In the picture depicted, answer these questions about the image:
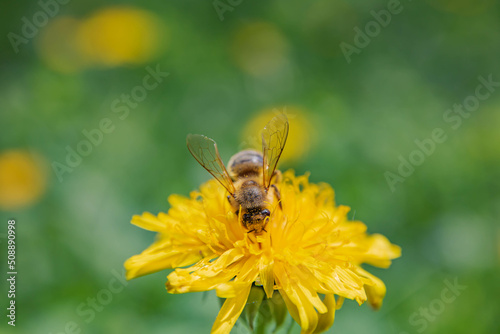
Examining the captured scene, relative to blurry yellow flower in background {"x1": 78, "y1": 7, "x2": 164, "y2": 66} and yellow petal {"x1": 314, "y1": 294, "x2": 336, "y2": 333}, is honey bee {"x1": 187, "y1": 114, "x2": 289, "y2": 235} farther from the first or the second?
blurry yellow flower in background {"x1": 78, "y1": 7, "x2": 164, "y2": 66}

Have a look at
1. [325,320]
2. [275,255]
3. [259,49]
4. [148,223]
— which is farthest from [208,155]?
[259,49]

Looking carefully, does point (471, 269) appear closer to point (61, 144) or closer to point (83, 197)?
point (83, 197)

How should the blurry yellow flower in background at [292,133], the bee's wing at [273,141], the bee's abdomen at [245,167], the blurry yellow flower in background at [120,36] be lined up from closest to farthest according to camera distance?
1. the bee's wing at [273,141]
2. the bee's abdomen at [245,167]
3. the blurry yellow flower in background at [292,133]
4. the blurry yellow flower in background at [120,36]

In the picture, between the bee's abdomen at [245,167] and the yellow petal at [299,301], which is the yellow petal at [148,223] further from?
the yellow petal at [299,301]

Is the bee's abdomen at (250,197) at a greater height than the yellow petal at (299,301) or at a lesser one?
greater

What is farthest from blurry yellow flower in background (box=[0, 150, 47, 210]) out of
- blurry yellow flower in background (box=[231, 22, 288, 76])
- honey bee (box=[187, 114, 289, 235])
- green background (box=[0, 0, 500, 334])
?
blurry yellow flower in background (box=[231, 22, 288, 76])

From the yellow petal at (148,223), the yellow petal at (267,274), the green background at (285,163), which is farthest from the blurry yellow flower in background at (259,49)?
the yellow petal at (267,274)
